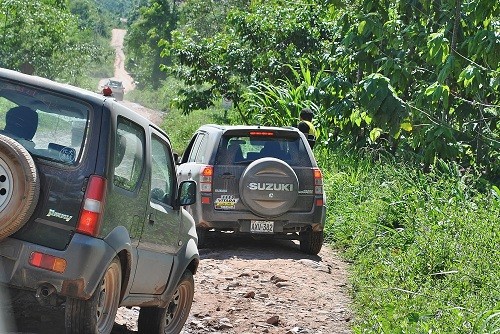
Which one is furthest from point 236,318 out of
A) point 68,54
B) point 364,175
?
point 68,54

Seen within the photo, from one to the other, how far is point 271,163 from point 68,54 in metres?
44.8

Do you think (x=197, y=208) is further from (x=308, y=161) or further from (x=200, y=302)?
(x=200, y=302)

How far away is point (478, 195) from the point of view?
12.7 metres

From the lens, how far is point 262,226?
44.5ft

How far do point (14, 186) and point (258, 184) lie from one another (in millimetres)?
7029

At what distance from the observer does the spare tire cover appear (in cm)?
1317

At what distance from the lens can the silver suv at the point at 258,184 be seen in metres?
13.3

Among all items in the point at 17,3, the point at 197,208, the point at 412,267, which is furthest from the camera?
the point at 17,3

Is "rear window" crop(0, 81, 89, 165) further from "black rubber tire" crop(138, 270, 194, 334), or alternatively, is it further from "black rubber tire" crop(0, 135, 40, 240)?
"black rubber tire" crop(138, 270, 194, 334)

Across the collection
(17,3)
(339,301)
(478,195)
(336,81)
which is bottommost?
(339,301)

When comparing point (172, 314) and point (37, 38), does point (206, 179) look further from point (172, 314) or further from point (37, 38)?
point (37, 38)

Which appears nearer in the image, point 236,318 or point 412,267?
point 236,318

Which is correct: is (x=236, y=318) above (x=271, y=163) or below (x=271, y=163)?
below

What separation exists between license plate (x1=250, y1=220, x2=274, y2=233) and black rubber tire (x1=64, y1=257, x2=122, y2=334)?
647 cm
